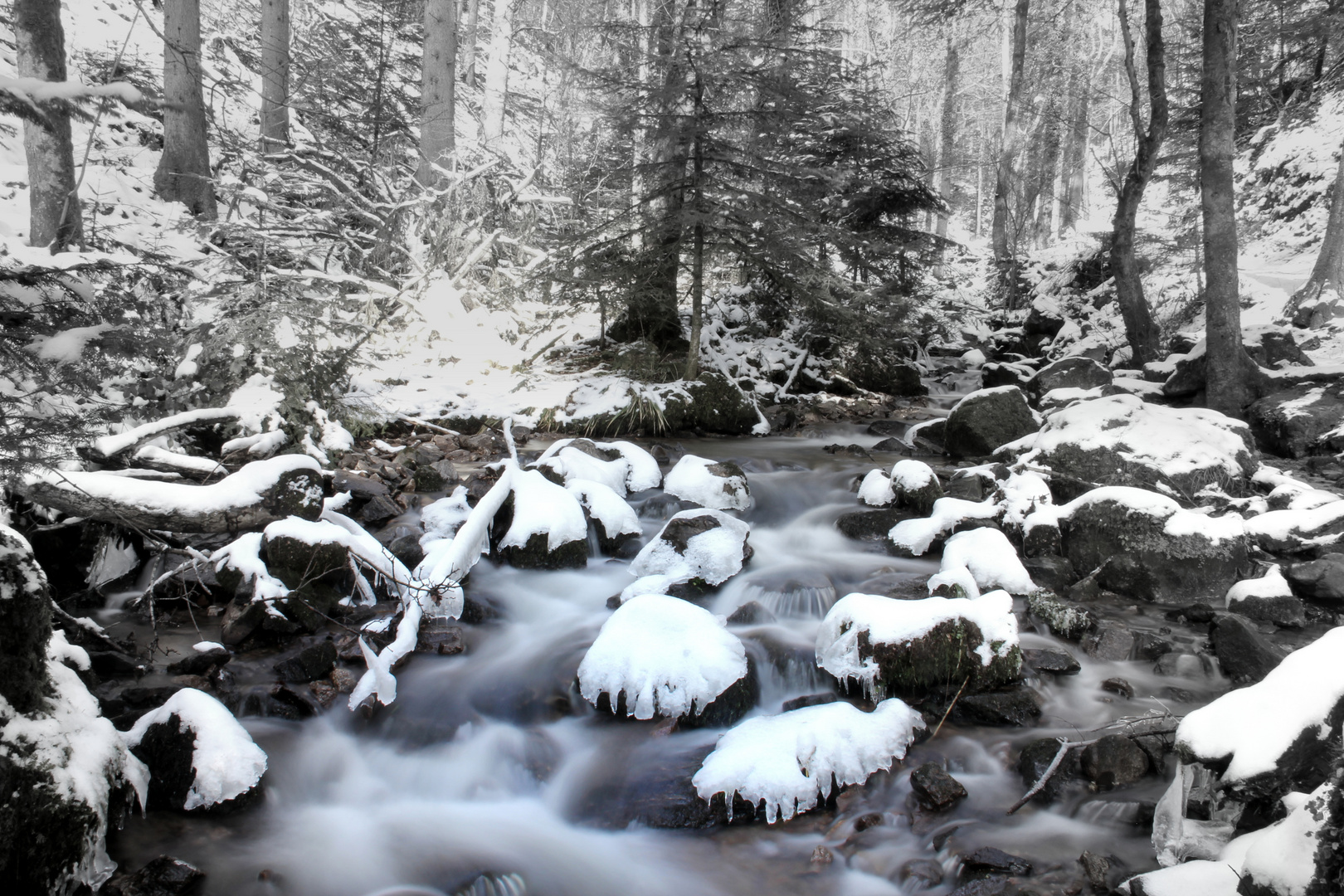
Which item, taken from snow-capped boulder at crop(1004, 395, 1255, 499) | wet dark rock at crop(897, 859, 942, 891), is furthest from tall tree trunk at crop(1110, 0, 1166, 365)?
wet dark rock at crop(897, 859, 942, 891)

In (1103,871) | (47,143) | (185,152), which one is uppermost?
(185,152)

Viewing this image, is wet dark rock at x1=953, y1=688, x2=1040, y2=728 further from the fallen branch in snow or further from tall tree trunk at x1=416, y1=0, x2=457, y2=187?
tall tree trunk at x1=416, y1=0, x2=457, y2=187

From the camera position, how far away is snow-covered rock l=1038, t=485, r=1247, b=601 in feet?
18.4

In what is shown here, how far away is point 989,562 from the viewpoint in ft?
18.3

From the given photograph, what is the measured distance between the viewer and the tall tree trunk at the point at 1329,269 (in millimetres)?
11383

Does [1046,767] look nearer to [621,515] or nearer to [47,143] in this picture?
[621,515]

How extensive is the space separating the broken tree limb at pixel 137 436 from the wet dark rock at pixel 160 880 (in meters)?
2.89

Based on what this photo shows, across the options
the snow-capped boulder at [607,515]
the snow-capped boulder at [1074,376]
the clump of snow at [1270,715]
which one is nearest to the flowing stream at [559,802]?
the clump of snow at [1270,715]

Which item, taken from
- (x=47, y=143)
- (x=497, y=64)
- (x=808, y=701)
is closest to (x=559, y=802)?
(x=808, y=701)

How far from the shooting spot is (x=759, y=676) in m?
4.77

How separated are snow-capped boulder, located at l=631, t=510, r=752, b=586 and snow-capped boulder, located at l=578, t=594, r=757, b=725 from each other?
3.96ft

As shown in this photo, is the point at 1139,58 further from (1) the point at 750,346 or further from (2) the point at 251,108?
(2) the point at 251,108

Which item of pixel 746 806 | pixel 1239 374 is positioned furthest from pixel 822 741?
pixel 1239 374

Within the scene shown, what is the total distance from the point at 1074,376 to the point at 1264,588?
21.9ft
